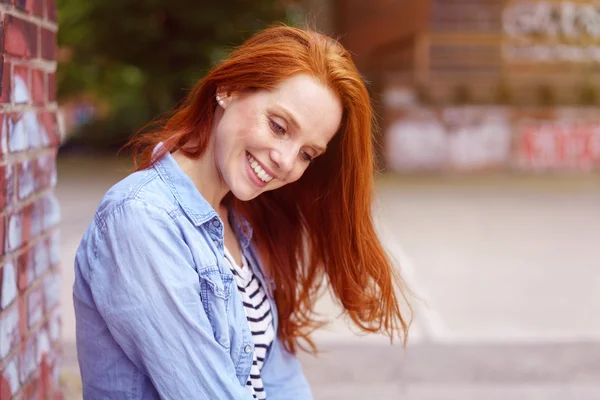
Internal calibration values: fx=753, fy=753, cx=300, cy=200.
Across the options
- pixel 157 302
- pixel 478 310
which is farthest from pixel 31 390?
pixel 478 310

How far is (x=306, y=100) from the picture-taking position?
1.83 metres

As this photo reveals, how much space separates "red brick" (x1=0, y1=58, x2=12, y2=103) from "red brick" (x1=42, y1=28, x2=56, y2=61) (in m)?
0.38

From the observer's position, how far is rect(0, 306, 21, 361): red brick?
1.96 metres

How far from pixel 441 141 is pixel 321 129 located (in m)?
16.1

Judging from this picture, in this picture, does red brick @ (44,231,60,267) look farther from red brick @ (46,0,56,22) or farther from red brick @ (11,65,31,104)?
red brick @ (46,0,56,22)

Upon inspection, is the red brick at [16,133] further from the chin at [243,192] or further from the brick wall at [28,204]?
the chin at [243,192]

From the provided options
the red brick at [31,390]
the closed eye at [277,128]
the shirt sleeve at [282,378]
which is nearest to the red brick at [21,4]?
the closed eye at [277,128]

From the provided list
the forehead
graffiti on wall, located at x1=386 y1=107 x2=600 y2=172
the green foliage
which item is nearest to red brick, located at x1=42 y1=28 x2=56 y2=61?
the forehead

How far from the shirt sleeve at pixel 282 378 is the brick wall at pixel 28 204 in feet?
2.34

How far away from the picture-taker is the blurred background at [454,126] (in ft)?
21.1

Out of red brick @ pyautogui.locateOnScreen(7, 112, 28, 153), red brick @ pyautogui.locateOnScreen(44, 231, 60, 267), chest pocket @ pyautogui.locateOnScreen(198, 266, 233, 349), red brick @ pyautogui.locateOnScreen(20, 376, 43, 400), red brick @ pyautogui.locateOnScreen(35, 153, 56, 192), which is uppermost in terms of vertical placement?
red brick @ pyautogui.locateOnScreen(7, 112, 28, 153)

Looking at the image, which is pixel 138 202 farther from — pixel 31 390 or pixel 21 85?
pixel 31 390

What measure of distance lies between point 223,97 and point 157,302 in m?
0.58

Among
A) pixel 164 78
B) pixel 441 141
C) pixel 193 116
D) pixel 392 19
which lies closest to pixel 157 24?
pixel 164 78
